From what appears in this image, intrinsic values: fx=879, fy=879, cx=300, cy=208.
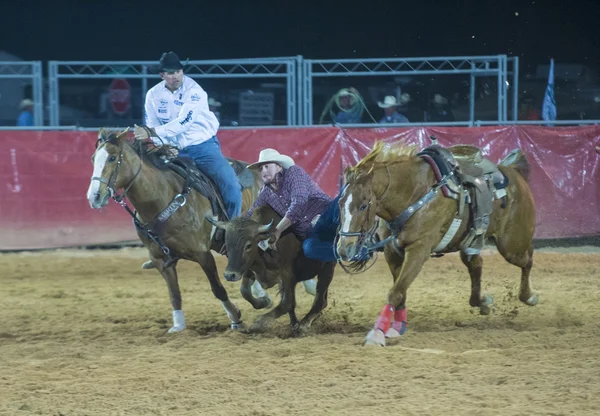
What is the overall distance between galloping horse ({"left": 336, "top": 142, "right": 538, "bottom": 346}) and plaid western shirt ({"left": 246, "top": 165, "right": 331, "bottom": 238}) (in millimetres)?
635

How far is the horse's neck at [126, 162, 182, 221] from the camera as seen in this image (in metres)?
7.50

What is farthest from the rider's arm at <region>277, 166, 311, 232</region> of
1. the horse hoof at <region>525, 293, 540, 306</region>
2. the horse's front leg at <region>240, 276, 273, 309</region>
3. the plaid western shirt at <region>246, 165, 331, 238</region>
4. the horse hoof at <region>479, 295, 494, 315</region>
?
the horse hoof at <region>525, 293, 540, 306</region>

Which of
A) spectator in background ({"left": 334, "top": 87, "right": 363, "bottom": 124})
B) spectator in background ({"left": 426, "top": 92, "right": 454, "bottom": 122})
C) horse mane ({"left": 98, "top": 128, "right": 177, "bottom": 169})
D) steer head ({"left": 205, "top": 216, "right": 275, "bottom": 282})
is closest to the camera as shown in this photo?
steer head ({"left": 205, "top": 216, "right": 275, "bottom": 282})

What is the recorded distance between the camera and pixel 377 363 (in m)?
6.00

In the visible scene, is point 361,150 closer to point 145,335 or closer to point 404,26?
point 145,335

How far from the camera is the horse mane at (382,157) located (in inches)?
258

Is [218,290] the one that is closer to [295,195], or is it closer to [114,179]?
[295,195]

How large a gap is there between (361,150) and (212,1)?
11.0m

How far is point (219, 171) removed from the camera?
812 cm

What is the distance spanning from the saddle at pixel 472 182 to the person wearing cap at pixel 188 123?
1.94 metres

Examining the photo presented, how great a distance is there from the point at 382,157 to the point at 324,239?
817 mm

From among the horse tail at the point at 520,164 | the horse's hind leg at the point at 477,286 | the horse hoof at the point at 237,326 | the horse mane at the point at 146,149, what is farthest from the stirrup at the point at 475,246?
the horse mane at the point at 146,149

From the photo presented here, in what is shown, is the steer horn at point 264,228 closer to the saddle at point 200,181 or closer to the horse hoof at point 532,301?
the saddle at point 200,181

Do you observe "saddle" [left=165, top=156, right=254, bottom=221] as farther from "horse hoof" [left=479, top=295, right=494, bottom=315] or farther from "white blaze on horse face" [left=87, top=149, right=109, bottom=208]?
"horse hoof" [left=479, top=295, right=494, bottom=315]
